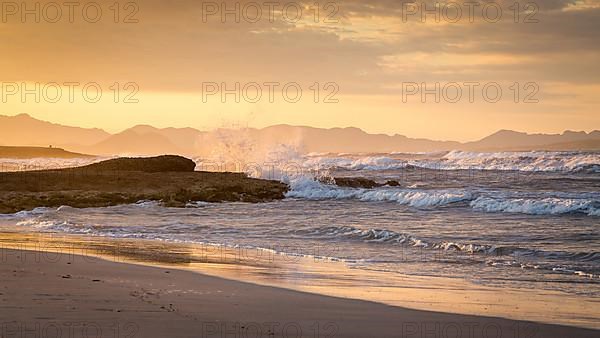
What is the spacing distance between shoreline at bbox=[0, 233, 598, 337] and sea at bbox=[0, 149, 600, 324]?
2.44 m

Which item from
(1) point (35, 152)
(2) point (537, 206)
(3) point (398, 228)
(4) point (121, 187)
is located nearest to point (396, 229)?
(3) point (398, 228)

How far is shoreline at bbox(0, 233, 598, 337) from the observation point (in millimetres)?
7469

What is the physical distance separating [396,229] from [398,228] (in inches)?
13.4

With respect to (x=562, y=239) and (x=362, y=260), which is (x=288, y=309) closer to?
(x=362, y=260)

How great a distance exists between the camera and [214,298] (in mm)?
8773

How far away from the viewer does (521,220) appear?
69.3 ft

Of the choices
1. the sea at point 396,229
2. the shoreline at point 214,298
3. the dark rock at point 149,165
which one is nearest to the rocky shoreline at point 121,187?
the dark rock at point 149,165

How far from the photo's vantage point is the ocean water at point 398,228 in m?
12.6

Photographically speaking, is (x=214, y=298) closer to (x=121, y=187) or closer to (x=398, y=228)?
(x=398, y=228)

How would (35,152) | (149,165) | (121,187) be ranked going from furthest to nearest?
1. (35,152)
2. (149,165)
3. (121,187)

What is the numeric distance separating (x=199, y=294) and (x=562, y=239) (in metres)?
10.0

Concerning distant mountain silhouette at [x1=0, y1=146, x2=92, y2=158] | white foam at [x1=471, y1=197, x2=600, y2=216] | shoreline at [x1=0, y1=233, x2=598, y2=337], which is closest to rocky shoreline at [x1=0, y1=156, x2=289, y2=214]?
white foam at [x1=471, y1=197, x2=600, y2=216]

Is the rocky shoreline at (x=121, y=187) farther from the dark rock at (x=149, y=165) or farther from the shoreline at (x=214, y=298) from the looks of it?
the shoreline at (x=214, y=298)

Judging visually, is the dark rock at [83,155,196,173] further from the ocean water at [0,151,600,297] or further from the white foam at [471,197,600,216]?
the white foam at [471,197,600,216]
